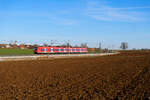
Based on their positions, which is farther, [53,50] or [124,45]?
[124,45]

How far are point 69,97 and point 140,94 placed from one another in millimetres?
3780

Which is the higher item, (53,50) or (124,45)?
(124,45)

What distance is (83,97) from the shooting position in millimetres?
9406

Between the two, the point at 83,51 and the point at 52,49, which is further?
the point at 83,51

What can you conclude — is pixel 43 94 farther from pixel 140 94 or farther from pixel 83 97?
pixel 140 94

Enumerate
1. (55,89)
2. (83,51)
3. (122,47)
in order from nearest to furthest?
1. (55,89)
2. (83,51)
3. (122,47)

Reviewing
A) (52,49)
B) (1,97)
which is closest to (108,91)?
(1,97)

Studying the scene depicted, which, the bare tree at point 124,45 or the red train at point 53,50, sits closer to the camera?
the red train at point 53,50

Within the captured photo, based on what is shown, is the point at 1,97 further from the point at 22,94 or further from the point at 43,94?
the point at 43,94

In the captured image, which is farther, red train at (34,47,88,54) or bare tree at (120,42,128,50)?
bare tree at (120,42,128,50)

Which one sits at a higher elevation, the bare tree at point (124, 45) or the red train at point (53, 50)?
the bare tree at point (124, 45)

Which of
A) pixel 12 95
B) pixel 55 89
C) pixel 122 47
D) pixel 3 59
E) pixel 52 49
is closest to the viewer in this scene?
pixel 12 95

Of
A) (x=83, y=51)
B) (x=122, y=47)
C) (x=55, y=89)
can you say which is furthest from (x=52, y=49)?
(x=122, y=47)

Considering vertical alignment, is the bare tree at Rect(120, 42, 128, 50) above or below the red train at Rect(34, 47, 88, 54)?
above
